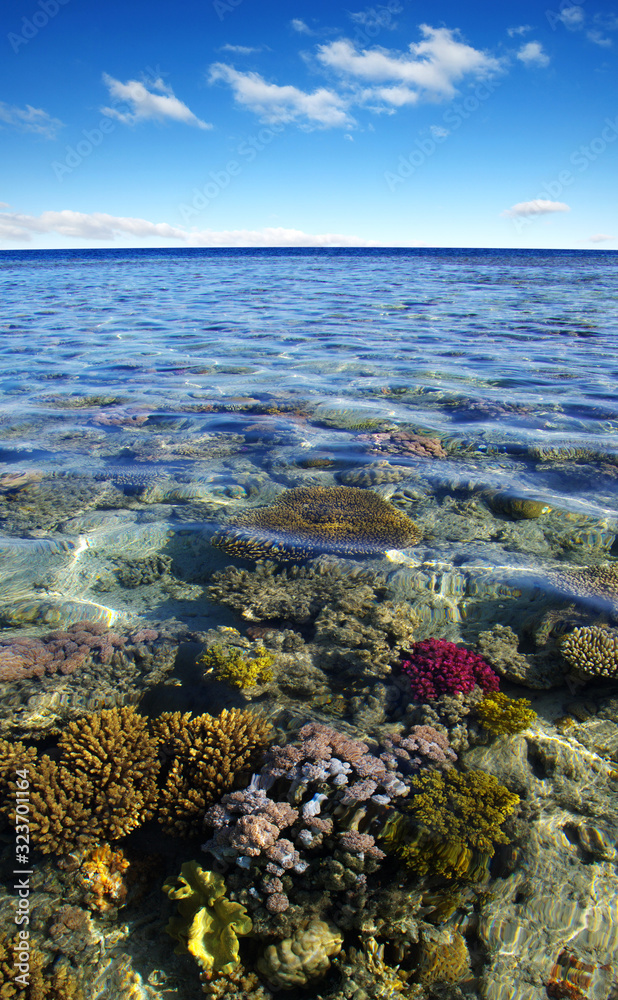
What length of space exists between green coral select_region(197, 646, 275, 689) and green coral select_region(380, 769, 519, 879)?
1543 mm

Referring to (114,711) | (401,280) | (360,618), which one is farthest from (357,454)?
(401,280)

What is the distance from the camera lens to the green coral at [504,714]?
367 centimetres

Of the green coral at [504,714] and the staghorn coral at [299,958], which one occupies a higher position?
the green coral at [504,714]

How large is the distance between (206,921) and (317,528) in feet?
13.3

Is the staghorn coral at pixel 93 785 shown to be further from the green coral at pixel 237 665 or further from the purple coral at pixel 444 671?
the purple coral at pixel 444 671

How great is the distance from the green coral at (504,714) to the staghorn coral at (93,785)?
7.75 feet

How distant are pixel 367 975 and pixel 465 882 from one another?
2.30 ft

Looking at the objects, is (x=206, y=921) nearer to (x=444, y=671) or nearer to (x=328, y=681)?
(x=328, y=681)

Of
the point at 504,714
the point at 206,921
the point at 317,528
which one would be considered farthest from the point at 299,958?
the point at 317,528

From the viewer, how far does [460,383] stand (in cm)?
1237

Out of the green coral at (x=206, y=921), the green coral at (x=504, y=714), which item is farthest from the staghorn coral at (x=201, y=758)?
the green coral at (x=504, y=714)

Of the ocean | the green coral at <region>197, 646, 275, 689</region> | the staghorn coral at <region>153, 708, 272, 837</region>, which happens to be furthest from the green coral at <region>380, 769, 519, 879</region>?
the green coral at <region>197, 646, 275, 689</region>

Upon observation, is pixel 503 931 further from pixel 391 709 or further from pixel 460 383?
pixel 460 383

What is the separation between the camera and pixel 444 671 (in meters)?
4.18
